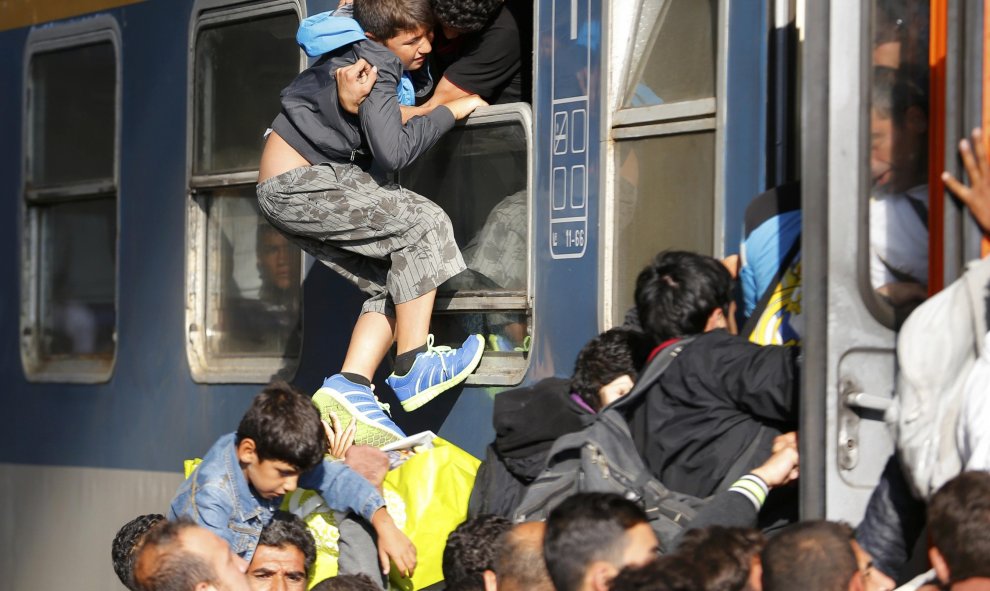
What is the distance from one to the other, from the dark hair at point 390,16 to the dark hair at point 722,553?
6.13 feet

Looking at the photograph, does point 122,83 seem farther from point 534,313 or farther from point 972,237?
point 972,237

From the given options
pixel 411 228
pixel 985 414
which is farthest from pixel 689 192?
pixel 985 414

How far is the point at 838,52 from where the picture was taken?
295 centimetres

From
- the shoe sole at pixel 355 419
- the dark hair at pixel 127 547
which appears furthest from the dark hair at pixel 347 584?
the dark hair at pixel 127 547

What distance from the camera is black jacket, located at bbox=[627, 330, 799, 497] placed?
3137mm

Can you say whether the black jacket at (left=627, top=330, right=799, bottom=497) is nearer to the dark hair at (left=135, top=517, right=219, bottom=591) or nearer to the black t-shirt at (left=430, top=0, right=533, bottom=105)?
the dark hair at (left=135, top=517, right=219, bottom=591)

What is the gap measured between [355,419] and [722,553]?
5.44 feet

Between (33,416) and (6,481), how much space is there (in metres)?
0.30

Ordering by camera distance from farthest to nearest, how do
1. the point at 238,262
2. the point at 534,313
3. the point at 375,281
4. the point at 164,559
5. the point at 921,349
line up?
the point at 238,262 → the point at 375,281 → the point at 534,313 → the point at 164,559 → the point at 921,349

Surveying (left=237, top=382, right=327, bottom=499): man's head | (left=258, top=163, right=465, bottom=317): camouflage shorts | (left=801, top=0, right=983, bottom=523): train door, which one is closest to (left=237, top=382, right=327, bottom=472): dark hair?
(left=237, top=382, right=327, bottom=499): man's head

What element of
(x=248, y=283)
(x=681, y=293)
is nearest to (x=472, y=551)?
(x=681, y=293)

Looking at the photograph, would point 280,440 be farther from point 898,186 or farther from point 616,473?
point 898,186

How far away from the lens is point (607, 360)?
11.6ft

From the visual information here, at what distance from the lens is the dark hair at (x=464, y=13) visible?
4094 millimetres
